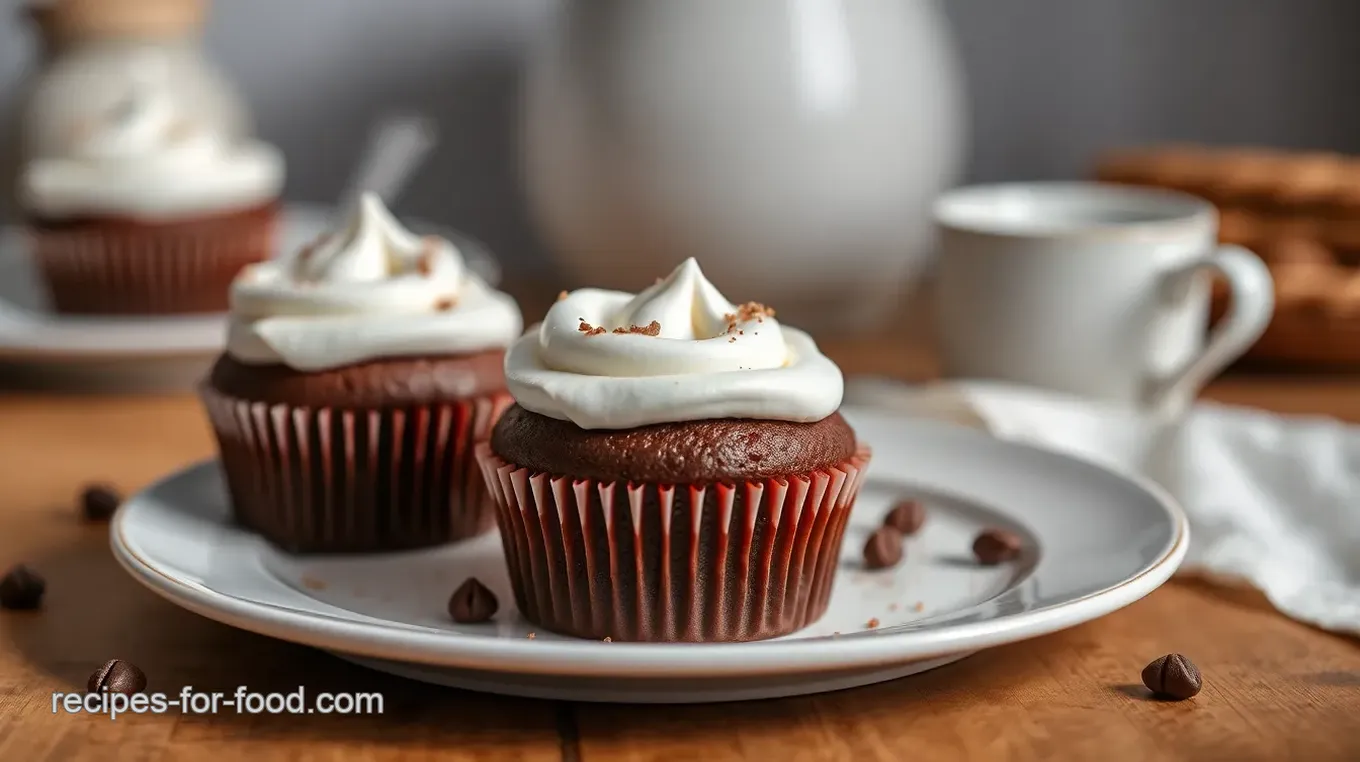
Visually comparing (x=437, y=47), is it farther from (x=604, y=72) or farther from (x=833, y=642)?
(x=833, y=642)

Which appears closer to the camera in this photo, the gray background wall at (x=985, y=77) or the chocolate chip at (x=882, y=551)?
the chocolate chip at (x=882, y=551)

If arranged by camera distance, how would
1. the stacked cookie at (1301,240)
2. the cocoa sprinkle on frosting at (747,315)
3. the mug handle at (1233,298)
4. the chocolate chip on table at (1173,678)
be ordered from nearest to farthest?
the chocolate chip on table at (1173,678), the cocoa sprinkle on frosting at (747,315), the mug handle at (1233,298), the stacked cookie at (1301,240)

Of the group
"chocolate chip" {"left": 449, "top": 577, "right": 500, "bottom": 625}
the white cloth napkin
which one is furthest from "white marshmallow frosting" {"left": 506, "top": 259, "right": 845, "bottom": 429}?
the white cloth napkin

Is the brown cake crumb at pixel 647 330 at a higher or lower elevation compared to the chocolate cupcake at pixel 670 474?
higher

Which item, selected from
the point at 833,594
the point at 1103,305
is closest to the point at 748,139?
the point at 1103,305

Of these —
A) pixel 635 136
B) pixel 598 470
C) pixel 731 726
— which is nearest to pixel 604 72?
pixel 635 136

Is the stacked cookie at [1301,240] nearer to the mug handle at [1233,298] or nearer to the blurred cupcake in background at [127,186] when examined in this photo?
the mug handle at [1233,298]

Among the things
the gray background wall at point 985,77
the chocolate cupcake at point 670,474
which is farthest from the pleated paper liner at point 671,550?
the gray background wall at point 985,77

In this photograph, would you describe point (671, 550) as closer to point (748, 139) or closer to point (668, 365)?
point (668, 365)
